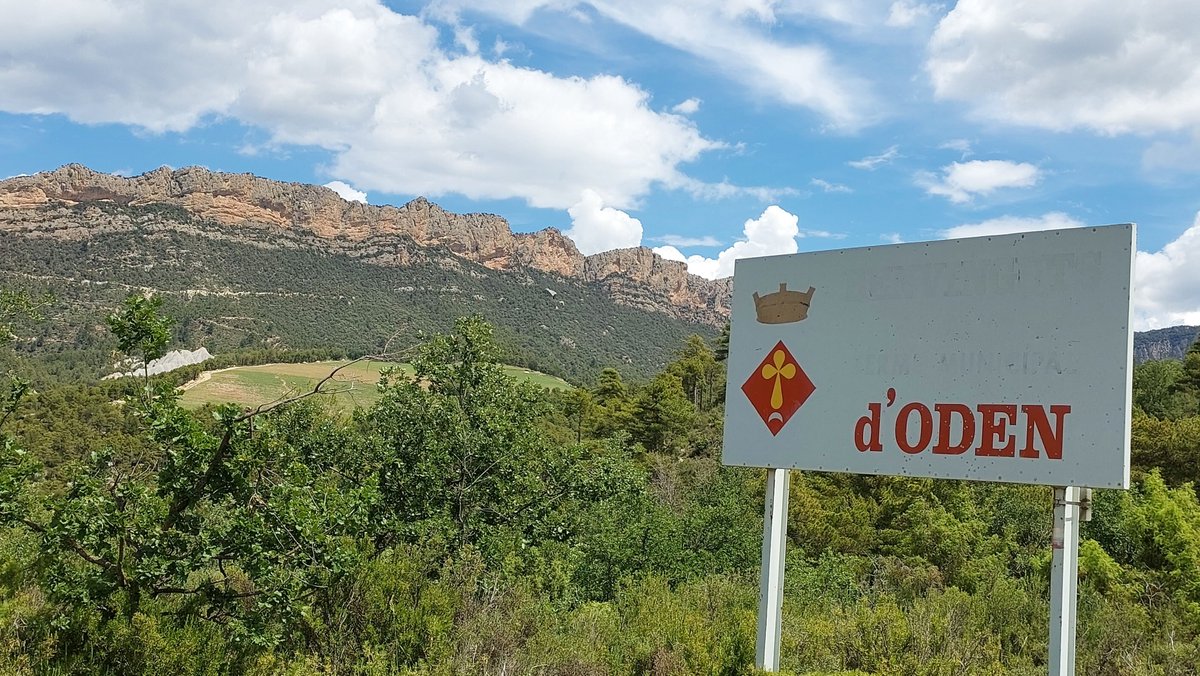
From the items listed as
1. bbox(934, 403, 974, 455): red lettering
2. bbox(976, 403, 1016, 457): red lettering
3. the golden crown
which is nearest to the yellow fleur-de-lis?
the golden crown

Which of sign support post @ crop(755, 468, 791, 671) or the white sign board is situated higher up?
the white sign board

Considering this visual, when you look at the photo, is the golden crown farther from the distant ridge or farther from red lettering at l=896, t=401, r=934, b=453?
the distant ridge

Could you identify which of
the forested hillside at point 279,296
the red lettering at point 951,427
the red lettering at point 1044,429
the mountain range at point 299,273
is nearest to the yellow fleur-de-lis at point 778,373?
the red lettering at point 951,427

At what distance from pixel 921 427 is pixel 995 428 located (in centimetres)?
40

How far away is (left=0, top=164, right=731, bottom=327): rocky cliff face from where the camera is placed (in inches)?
4828

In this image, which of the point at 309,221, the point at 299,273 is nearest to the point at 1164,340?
the point at 299,273

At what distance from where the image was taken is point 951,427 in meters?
4.72

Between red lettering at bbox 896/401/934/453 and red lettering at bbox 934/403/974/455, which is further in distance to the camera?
red lettering at bbox 896/401/934/453

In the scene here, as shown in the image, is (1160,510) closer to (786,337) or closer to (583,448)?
(583,448)

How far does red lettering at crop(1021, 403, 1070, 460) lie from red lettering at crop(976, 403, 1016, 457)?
0.21 ft

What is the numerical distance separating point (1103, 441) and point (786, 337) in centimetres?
190

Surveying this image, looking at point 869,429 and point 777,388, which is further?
point 777,388

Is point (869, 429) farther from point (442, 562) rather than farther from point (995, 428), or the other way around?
point (442, 562)

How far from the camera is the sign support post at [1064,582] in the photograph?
14.2ft
